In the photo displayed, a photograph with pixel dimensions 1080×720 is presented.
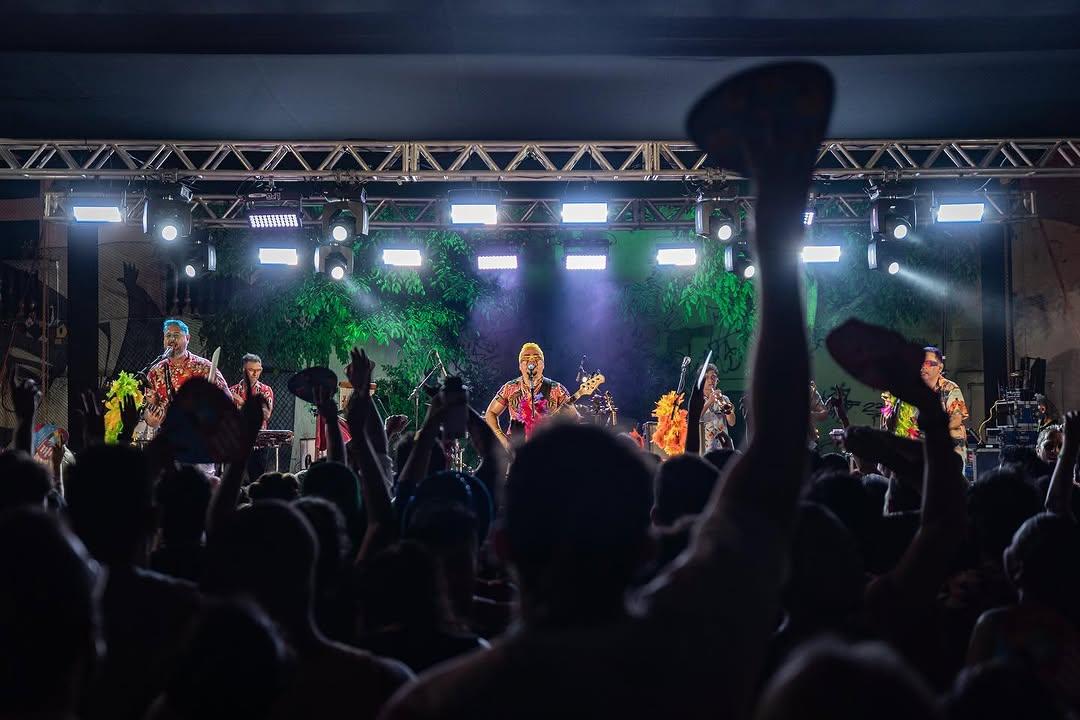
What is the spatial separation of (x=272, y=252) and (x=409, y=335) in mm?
4296

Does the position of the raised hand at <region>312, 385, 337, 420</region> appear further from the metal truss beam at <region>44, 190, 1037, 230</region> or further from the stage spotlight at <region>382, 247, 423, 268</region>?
the stage spotlight at <region>382, 247, 423, 268</region>

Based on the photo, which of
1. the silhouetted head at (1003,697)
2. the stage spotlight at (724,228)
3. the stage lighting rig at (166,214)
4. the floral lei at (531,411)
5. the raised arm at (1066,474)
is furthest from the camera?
the floral lei at (531,411)

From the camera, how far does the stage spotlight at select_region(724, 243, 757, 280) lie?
1276 centimetres

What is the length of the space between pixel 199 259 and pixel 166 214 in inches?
53.3

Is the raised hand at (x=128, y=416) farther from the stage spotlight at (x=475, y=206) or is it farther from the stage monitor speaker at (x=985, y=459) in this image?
the stage monitor speaker at (x=985, y=459)

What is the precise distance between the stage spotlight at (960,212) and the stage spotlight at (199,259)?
8.95m

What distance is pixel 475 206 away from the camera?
38.9ft

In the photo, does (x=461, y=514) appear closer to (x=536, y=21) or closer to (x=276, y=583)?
(x=276, y=583)

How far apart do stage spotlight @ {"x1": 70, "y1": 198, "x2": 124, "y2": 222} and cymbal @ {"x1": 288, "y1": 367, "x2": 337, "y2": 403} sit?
26.9 ft

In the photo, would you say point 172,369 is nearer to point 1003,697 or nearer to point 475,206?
point 475,206

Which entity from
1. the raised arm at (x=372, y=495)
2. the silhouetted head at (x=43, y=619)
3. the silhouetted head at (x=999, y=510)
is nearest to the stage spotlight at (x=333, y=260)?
the raised arm at (x=372, y=495)

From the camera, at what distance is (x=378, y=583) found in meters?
2.31

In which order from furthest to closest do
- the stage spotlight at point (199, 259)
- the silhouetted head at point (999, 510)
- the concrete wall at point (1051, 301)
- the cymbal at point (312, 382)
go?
the concrete wall at point (1051, 301) → the stage spotlight at point (199, 259) → the cymbal at point (312, 382) → the silhouetted head at point (999, 510)

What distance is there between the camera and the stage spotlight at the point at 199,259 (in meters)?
12.9
